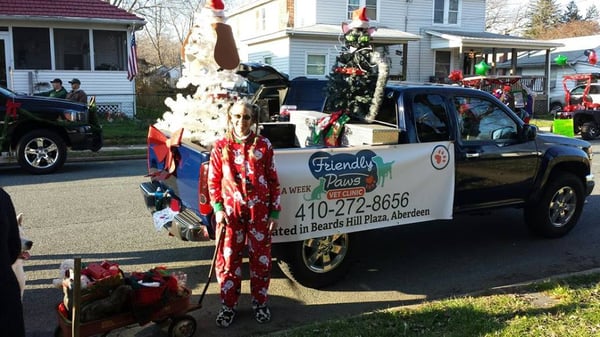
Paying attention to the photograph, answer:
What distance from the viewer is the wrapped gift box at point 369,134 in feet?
16.0

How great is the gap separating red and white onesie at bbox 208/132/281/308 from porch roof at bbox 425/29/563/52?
23466 millimetres

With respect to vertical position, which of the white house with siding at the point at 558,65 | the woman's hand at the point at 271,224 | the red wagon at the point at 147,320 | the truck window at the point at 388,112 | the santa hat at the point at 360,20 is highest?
the white house with siding at the point at 558,65

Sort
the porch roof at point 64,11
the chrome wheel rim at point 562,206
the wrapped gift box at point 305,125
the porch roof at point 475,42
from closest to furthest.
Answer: the wrapped gift box at point 305,125, the chrome wheel rim at point 562,206, the porch roof at point 64,11, the porch roof at point 475,42

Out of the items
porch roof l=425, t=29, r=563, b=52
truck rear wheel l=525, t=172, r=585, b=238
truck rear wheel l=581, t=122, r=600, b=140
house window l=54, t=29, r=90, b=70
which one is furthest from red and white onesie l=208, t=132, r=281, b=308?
porch roof l=425, t=29, r=563, b=52

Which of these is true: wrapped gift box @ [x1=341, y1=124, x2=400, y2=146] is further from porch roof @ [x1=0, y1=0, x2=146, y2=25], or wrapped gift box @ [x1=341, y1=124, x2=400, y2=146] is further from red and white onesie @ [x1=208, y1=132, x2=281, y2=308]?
porch roof @ [x1=0, y1=0, x2=146, y2=25]

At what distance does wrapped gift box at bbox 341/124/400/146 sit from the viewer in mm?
4871

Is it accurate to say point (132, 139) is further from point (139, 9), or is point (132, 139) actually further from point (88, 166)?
point (139, 9)

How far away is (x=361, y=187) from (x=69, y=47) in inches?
727

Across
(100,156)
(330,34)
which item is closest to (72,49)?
(100,156)

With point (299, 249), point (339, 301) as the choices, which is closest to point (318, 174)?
point (299, 249)

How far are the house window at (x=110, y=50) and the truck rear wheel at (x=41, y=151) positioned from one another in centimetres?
1118

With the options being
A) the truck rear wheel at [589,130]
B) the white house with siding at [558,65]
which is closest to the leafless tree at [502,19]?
the white house with siding at [558,65]

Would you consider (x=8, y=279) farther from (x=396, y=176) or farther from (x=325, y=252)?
(x=396, y=176)

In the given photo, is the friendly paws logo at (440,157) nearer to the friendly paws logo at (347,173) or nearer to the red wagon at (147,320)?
the friendly paws logo at (347,173)
